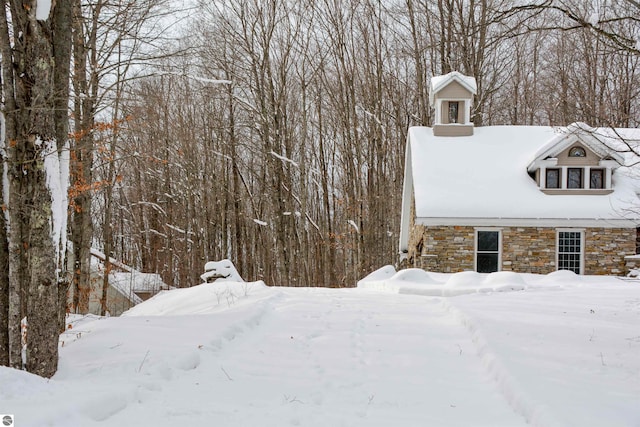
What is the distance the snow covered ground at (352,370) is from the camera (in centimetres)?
405

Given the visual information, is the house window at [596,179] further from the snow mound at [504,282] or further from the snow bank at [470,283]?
the snow mound at [504,282]

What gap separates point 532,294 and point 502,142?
1176 cm

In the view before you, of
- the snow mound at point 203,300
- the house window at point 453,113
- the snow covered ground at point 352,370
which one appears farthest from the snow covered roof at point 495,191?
the snow covered ground at point 352,370

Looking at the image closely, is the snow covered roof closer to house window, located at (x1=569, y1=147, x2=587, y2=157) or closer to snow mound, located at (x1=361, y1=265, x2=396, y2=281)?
house window, located at (x1=569, y1=147, x2=587, y2=157)

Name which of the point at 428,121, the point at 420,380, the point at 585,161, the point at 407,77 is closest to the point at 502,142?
the point at 585,161

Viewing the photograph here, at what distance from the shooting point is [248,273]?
30469mm

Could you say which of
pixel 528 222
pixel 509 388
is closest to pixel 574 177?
pixel 528 222

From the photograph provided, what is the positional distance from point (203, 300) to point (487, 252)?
1023cm

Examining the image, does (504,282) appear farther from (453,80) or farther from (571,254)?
(453,80)

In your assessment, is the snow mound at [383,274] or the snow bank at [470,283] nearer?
the snow bank at [470,283]

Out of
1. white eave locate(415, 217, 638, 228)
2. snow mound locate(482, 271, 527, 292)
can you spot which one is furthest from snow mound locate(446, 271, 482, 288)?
white eave locate(415, 217, 638, 228)

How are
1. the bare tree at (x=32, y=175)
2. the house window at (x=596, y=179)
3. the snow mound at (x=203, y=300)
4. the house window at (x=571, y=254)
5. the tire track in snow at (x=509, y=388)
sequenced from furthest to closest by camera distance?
the house window at (x=596, y=179) → the house window at (x=571, y=254) → the snow mound at (x=203, y=300) → the bare tree at (x=32, y=175) → the tire track in snow at (x=509, y=388)

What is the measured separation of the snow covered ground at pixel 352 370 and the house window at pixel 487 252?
341 inches

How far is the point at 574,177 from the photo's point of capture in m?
19.1
